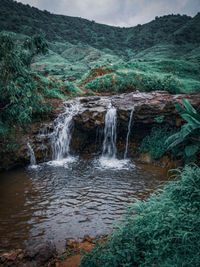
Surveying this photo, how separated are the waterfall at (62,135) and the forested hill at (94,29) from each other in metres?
32.8

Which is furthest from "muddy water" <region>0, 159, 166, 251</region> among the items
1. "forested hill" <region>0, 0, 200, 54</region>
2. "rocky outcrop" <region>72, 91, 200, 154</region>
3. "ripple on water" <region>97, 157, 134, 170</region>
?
"forested hill" <region>0, 0, 200, 54</region>

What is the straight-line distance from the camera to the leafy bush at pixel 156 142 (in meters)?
7.20

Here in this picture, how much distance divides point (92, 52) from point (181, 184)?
114ft

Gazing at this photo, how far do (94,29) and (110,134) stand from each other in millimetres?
51595

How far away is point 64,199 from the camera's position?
183 inches

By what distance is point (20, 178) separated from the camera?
586cm

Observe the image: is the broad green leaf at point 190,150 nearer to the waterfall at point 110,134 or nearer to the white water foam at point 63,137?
the waterfall at point 110,134

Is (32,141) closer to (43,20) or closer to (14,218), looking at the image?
(14,218)

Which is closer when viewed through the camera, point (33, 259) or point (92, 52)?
point (33, 259)

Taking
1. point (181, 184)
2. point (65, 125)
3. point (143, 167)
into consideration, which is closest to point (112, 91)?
point (65, 125)

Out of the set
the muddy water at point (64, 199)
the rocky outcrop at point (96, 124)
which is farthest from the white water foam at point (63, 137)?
the muddy water at point (64, 199)

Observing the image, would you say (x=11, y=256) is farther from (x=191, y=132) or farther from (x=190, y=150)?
(x=191, y=132)

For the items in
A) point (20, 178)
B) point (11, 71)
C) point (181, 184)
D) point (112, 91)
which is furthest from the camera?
point (112, 91)

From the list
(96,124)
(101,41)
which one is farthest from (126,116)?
(101,41)
